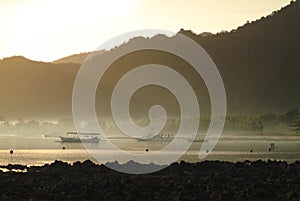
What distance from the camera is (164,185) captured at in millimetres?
38031

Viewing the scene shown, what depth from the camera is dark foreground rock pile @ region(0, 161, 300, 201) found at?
3406 centimetres

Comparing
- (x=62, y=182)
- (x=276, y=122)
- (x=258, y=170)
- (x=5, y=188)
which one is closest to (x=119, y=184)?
(x=62, y=182)

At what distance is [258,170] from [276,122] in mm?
155055

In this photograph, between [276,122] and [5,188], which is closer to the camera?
[5,188]

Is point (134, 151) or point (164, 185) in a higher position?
point (134, 151)

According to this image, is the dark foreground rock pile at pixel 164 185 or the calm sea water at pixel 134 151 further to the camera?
the calm sea water at pixel 134 151

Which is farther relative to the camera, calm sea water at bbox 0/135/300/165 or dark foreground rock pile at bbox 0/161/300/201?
calm sea water at bbox 0/135/300/165

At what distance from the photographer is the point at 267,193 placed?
33.8 metres

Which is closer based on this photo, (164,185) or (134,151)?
(164,185)

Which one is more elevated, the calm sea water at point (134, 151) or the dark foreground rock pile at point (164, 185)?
the calm sea water at point (134, 151)

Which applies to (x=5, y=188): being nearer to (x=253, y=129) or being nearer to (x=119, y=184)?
(x=119, y=184)

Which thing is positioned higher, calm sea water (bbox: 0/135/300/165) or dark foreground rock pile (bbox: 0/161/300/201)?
calm sea water (bbox: 0/135/300/165)

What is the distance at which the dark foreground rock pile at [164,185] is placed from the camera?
34062 mm

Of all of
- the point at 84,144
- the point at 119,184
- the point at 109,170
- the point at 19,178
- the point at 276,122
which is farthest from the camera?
the point at 276,122
